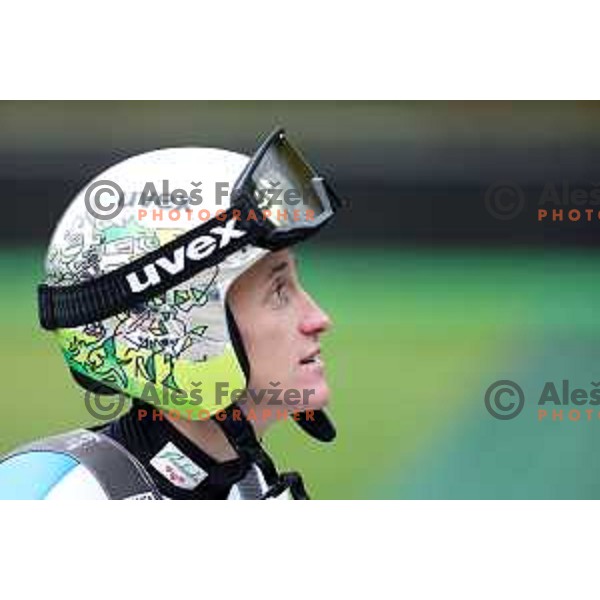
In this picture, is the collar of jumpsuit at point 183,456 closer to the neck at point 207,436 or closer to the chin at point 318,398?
the neck at point 207,436

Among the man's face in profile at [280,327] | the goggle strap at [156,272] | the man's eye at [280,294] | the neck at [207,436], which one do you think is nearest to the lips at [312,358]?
the man's face in profile at [280,327]

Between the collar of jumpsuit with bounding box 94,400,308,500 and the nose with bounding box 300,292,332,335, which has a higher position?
the nose with bounding box 300,292,332,335

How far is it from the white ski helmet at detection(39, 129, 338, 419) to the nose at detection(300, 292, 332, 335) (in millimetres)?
209

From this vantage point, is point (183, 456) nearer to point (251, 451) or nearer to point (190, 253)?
point (251, 451)

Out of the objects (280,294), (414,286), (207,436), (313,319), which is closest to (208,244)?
(280,294)

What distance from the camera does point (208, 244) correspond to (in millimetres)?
3113

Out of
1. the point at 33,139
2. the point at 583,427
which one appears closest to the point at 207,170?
the point at 33,139

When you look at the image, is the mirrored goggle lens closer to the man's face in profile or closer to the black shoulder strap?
the man's face in profile

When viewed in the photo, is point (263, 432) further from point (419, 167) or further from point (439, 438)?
point (419, 167)

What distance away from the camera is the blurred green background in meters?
3.39

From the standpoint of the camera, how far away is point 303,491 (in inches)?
137

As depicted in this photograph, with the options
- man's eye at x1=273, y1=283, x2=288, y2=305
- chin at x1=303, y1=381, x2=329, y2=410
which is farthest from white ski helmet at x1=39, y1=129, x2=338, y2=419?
chin at x1=303, y1=381, x2=329, y2=410

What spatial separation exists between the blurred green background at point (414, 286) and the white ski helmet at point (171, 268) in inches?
6.5

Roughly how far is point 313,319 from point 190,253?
1.40ft
